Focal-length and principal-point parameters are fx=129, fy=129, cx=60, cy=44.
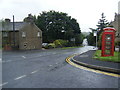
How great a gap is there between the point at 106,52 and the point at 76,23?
4616 centimetres

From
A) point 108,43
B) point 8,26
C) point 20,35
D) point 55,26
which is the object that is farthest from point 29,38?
point 108,43

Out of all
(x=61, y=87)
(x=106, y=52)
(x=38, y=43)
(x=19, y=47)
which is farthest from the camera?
(x=38, y=43)

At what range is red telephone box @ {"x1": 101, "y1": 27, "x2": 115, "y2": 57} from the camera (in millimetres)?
14659

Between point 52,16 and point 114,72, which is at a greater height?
point 52,16

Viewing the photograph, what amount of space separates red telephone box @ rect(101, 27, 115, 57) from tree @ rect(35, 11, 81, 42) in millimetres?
36782

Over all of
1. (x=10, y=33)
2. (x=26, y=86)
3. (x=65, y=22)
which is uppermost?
(x=65, y=22)

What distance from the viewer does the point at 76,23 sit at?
197 ft

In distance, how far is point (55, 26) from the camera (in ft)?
169

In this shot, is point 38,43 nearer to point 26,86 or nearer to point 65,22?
point 65,22

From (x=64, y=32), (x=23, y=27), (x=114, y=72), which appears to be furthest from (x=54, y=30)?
(x=114, y=72)

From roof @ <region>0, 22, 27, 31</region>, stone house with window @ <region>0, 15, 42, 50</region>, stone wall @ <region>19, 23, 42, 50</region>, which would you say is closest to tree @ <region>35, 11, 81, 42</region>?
stone wall @ <region>19, 23, 42, 50</region>

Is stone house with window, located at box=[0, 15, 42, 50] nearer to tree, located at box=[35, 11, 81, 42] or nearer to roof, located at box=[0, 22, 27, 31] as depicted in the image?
roof, located at box=[0, 22, 27, 31]

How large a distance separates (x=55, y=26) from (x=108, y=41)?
124 ft

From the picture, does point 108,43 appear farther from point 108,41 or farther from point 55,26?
point 55,26
